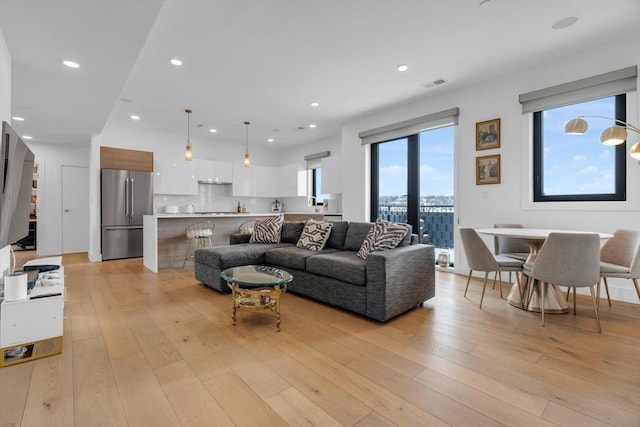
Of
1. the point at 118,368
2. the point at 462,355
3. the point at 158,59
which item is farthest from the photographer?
the point at 158,59

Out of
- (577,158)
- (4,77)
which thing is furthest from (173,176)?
(577,158)

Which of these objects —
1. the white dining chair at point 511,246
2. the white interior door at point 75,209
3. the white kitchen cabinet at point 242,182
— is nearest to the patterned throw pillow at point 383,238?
the white dining chair at point 511,246

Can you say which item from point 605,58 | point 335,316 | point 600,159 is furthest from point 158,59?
point 600,159

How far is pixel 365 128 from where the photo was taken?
5719mm

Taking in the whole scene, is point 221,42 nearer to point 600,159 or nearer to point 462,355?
point 462,355

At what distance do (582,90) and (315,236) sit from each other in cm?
346

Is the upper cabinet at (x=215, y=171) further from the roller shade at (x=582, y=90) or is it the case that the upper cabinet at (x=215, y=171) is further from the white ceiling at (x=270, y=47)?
the roller shade at (x=582, y=90)

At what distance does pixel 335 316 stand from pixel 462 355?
1119mm

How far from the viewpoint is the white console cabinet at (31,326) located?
6.44ft

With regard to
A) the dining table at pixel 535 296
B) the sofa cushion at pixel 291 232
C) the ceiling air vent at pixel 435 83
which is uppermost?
the ceiling air vent at pixel 435 83

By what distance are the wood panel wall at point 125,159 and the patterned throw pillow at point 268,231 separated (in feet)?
11.3

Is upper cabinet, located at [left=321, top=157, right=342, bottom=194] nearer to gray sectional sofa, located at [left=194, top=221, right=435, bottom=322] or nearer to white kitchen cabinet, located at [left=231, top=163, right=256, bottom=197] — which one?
white kitchen cabinet, located at [left=231, top=163, right=256, bottom=197]

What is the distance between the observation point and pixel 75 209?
6930mm

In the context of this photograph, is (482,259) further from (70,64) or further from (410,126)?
(70,64)
